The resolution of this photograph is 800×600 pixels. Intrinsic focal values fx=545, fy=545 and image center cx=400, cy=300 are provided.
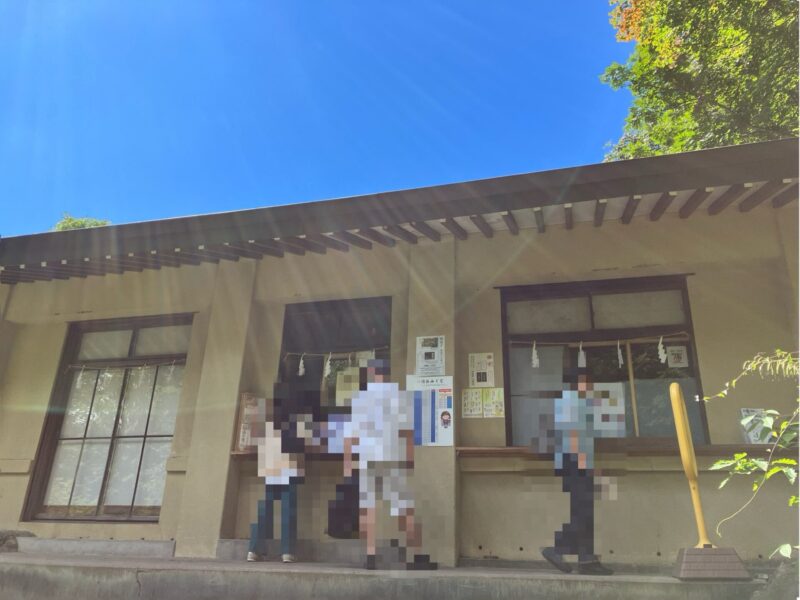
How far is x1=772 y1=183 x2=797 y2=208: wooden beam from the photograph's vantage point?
4887 millimetres

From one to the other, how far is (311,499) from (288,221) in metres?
2.93

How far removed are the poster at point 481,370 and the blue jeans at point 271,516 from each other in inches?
84.0

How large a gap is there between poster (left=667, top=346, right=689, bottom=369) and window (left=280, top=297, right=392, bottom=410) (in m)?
2.93

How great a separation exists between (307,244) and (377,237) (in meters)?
0.80

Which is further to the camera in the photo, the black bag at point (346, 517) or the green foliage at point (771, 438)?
the black bag at point (346, 517)

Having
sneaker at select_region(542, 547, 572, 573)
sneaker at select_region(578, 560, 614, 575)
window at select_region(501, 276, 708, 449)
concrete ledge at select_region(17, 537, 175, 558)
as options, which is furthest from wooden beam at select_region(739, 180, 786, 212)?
concrete ledge at select_region(17, 537, 175, 558)

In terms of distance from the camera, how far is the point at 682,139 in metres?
12.1

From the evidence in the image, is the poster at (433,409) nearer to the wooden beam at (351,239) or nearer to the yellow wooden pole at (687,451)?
the wooden beam at (351,239)

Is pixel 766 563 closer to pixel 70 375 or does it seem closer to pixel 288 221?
pixel 288 221

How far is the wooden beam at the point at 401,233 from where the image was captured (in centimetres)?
551

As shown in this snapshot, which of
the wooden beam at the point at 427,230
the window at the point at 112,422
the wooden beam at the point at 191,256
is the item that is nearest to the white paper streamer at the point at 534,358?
the wooden beam at the point at 427,230

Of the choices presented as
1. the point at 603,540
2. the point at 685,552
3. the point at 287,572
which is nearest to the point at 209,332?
the point at 287,572

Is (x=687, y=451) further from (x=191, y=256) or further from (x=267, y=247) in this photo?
(x=191, y=256)

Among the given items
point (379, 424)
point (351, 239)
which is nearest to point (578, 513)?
point (379, 424)
